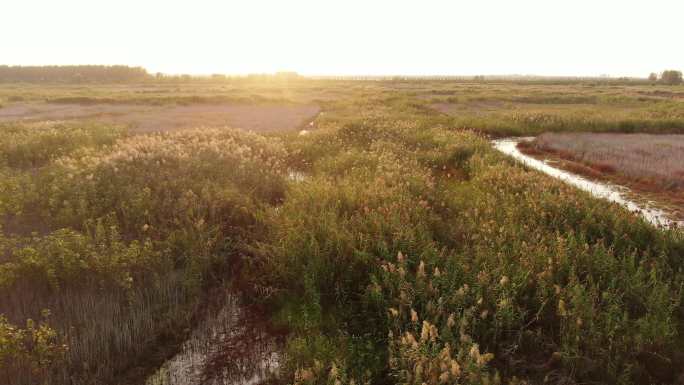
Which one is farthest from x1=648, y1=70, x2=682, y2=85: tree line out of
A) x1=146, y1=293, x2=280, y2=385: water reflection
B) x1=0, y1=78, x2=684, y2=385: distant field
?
x1=146, y1=293, x2=280, y2=385: water reflection

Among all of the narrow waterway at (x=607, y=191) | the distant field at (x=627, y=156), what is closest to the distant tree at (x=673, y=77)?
the distant field at (x=627, y=156)

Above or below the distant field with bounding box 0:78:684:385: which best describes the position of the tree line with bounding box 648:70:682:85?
above

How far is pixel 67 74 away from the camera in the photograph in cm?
11675

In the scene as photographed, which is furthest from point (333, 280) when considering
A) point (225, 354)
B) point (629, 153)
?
point (629, 153)

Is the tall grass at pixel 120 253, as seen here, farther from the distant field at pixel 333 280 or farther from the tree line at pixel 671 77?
the tree line at pixel 671 77

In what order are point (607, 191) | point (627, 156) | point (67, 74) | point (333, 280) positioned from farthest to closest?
point (67, 74)
point (627, 156)
point (607, 191)
point (333, 280)

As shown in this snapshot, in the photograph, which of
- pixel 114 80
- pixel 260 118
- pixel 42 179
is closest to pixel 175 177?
pixel 42 179

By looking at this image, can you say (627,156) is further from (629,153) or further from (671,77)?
(671,77)

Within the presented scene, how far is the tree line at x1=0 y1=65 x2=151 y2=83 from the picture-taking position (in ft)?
366

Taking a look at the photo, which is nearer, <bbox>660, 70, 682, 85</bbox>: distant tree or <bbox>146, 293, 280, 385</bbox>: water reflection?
<bbox>146, 293, 280, 385</bbox>: water reflection

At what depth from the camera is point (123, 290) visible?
5727 millimetres

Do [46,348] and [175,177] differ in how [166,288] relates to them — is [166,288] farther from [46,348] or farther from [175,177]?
[175,177]

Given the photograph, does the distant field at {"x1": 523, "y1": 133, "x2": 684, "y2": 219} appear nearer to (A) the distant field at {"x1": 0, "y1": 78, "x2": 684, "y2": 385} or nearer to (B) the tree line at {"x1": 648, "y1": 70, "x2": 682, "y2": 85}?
(A) the distant field at {"x1": 0, "y1": 78, "x2": 684, "y2": 385}

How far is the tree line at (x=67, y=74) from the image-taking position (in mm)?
111562
